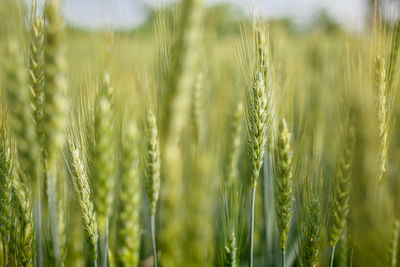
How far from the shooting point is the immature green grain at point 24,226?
0.92 m

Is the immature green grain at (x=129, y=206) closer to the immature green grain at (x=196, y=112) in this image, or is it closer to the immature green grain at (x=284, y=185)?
the immature green grain at (x=284, y=185)

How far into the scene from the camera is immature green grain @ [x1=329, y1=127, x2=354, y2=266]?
1.01m

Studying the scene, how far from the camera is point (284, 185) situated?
1.00 meters

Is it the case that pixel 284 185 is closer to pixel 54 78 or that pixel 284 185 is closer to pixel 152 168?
pixel 152 168

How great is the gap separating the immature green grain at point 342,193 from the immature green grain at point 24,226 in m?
1.01

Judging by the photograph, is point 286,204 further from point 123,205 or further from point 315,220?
point 123,205

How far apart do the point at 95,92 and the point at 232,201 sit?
23.9 inches

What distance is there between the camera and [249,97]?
3.72 ft

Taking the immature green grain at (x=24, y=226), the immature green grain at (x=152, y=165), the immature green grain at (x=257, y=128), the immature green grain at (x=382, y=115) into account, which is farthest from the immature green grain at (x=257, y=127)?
the immature green grain at (x=24, y=226)

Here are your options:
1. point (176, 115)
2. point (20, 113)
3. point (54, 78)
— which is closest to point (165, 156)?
point (176, 115)

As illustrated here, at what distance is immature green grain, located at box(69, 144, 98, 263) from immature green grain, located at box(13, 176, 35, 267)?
179 mm

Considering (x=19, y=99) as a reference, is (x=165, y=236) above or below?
below

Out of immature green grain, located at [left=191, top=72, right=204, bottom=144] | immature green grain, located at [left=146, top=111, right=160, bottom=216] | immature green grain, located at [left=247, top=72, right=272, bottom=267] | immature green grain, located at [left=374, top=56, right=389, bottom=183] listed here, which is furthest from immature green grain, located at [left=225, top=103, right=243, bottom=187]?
immature green grain, located at [left=374, top=56, right=389, bottom=183]

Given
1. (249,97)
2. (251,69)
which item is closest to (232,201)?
(249,97)
